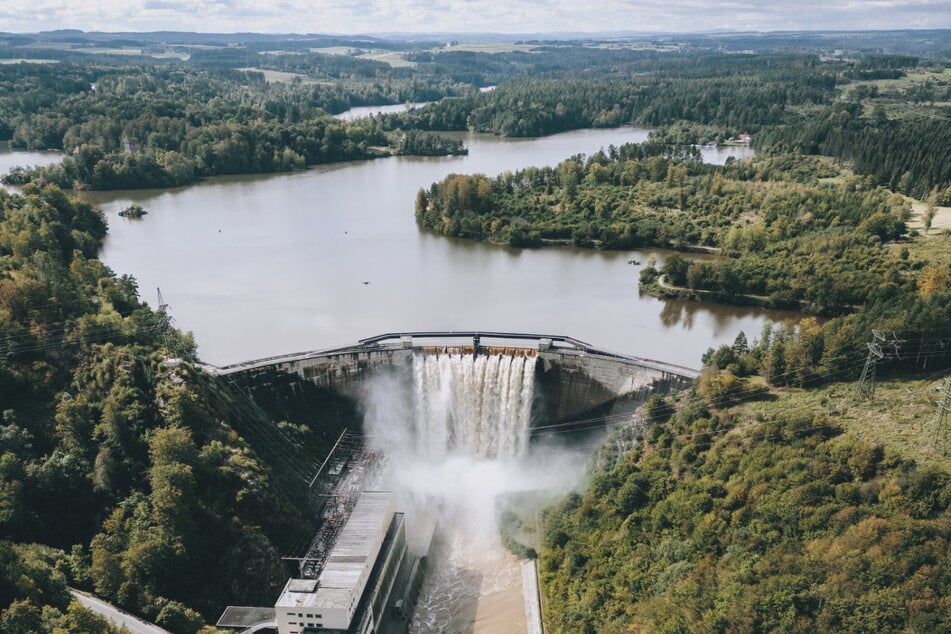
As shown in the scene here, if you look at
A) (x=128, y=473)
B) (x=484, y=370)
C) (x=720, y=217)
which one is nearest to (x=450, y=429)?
(x=484, y=370)

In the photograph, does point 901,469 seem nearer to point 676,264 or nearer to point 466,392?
point 466,392

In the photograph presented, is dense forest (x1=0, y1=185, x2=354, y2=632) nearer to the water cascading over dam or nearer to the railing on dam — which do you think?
the railing on dam

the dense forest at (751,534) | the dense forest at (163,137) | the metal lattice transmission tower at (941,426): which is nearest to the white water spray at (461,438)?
the dense forest at (751,534)

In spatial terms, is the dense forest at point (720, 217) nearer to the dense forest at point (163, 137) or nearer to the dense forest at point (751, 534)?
the dense forest at point (751, 534)

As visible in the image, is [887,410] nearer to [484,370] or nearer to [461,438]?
[484,370]

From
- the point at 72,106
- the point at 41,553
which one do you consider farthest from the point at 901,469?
the point at 72,106
